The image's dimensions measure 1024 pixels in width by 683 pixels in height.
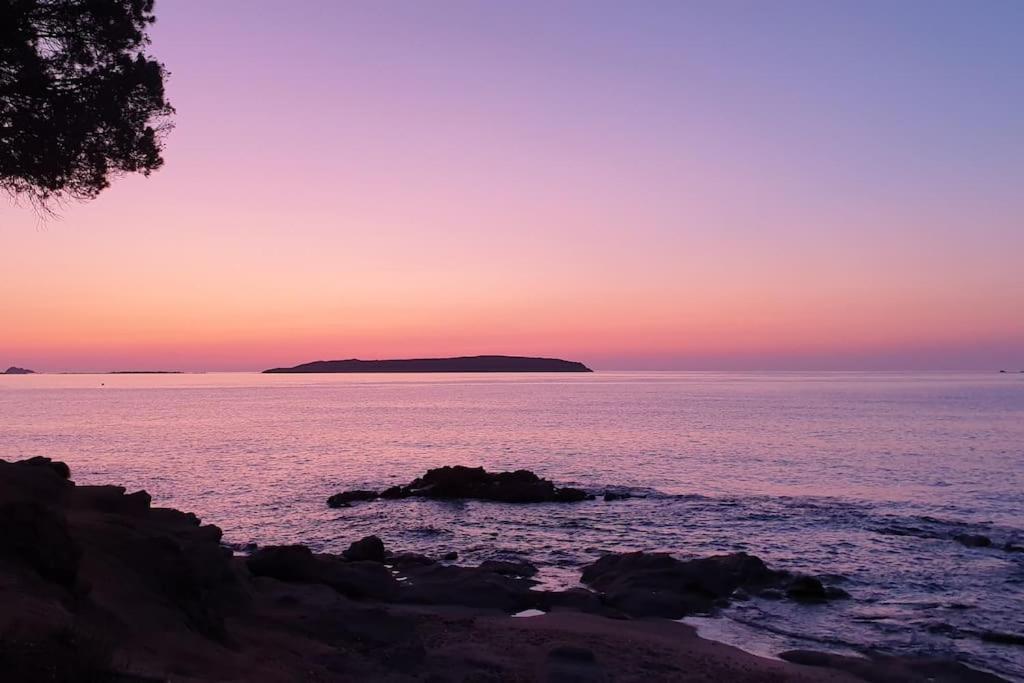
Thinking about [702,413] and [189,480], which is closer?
[189,480]

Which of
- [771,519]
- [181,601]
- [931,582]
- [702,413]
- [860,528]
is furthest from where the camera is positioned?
[702,413]

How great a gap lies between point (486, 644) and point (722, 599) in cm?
978

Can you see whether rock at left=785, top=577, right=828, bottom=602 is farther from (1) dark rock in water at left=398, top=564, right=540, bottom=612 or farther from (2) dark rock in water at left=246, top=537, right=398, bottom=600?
(2) dark rock in water at left=246, top=537, right=398, bottom=600

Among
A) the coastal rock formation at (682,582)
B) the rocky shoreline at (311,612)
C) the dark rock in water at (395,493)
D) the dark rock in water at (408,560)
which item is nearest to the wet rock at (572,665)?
the rocky shoreline at (311,612)

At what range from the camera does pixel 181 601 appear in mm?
16328

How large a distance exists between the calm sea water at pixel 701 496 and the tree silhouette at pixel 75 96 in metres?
19.1

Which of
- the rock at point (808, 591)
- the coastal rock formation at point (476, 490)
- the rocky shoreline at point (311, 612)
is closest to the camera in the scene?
the rocky shoreline at point (311, 612)

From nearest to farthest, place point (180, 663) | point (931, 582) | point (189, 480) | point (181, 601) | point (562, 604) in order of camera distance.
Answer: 1. point (180, 663)
2. point (181, 601)
3. point (562, 604)
4. point (931, 582)
5. point (189, 480)

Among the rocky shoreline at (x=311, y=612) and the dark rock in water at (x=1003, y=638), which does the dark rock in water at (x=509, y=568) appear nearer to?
the rocky shoreline at (x=311, y=612)

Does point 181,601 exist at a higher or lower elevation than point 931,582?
higher

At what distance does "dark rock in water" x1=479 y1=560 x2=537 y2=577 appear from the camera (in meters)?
26.9

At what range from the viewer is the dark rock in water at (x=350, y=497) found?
44156 mm

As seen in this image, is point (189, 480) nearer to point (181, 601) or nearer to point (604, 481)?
point (604, 481)

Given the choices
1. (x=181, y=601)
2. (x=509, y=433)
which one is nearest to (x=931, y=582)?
(x=181, y=601)
